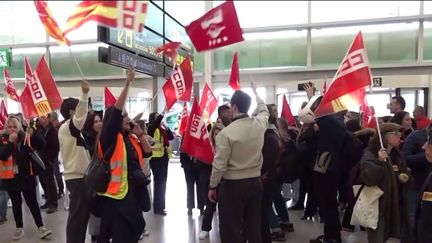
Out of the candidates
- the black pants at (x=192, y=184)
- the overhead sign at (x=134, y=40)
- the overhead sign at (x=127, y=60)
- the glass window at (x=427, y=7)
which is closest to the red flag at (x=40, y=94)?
the overhead sign at (x=127, y=60)

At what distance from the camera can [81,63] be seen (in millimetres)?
12617

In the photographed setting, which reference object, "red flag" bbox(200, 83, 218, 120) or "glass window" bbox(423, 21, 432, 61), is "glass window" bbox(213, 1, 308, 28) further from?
"red flag" bbox(200, 83, 218, 120)

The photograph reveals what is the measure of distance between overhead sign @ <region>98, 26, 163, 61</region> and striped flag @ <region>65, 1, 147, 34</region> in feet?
5.21

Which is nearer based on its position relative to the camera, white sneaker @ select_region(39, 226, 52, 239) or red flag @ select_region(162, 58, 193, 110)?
white sneaker @ select_region(39, 226, 52, 239)

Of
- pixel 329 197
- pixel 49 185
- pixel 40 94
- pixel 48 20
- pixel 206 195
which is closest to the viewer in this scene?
pixel 48 20

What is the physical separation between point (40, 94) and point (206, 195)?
7.52ft

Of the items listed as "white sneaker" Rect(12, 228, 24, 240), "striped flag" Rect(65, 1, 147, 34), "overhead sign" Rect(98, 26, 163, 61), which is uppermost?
"overhead sign" Rect(98, 26, 163, 61)

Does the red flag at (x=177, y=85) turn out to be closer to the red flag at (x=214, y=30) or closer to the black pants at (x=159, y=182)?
the black pants at (x=159, y=182)

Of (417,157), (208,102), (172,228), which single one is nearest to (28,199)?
(172,228)

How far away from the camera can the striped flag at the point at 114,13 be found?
7.32 feet

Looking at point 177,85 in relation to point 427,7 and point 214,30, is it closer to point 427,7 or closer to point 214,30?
point 214,30

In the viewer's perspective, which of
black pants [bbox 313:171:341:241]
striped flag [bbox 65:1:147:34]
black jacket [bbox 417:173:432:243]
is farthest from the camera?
black pants [bbox 313:171:341:241]

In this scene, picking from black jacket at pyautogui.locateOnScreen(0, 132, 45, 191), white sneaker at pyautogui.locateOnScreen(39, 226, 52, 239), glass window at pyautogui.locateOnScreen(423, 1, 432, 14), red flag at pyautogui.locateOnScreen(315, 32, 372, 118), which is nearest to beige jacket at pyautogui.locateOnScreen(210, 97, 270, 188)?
red flag at pyautogui.locateOnScreen(315, 32, 372, 118)

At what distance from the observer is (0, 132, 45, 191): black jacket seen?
4395mm
